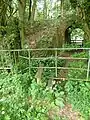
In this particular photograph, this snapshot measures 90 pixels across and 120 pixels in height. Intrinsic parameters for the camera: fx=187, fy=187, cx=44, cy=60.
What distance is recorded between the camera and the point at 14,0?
34.2 ft

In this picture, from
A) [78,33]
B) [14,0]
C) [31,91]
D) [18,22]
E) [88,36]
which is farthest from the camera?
[78,33]

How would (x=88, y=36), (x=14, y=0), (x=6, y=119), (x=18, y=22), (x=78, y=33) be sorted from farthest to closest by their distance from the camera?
1. (x=78, y=33)
2. (x=88, y=36)
3. (x=14, y=0)
4. (x=18, y=22)
5. (x=6, y=119)

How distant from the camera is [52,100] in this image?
5230 millimetres

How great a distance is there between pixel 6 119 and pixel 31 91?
112cm

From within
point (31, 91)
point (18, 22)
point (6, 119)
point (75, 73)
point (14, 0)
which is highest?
point (14, 0)

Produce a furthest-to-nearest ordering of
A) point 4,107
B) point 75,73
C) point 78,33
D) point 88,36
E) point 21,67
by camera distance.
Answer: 1. point 78,33
2. point 88,36
3. point 21,67
4. point 75,73
5. point 4,107

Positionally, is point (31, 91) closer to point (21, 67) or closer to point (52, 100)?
point (52, 100)

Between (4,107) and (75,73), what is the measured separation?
7.98 ft

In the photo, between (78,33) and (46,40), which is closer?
(46,40)

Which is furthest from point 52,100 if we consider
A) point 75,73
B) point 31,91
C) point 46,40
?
point 46,40

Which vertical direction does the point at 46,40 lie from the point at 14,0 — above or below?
below

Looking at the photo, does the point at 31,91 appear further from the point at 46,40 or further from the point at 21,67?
the point at 46,40

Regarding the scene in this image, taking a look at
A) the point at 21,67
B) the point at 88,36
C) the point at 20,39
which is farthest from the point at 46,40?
the point at 21,67

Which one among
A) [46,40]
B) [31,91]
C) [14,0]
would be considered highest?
[14,0]
